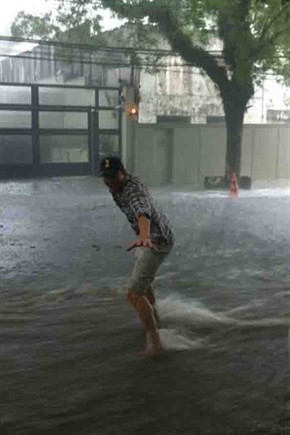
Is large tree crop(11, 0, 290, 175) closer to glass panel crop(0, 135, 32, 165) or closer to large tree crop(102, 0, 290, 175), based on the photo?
large tree crop(102, 0, 290, 175)

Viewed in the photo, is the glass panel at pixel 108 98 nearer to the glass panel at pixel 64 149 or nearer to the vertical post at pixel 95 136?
the vertical post at pixel 95 136

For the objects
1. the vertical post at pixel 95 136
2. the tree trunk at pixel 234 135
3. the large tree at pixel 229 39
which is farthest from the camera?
the vertical post at pixel 95 136

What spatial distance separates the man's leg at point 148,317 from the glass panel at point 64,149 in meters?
20.4

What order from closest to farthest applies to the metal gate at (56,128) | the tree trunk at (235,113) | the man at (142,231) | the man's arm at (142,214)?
1. the man's arm at (142,214)
2. the man at (142,231)
3. the tree trunk at (235,113)
4. the metal gate at (56,128)

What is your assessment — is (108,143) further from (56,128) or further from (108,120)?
(56,128)

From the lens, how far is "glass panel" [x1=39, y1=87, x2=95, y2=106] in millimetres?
24180

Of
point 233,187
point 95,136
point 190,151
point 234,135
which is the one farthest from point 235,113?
point 95,136

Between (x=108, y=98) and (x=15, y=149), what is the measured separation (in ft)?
14.3

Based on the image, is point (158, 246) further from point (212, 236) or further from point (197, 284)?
point (212, 236)

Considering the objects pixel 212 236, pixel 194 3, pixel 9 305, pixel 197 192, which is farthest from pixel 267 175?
pixel 9 305

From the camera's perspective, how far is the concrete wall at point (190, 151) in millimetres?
23672

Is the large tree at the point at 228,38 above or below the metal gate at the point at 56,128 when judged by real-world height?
above

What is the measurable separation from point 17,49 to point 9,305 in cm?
1935

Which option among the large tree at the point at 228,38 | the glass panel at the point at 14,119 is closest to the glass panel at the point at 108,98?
the glass panel at the point at 14,119
